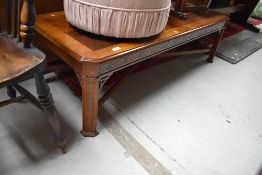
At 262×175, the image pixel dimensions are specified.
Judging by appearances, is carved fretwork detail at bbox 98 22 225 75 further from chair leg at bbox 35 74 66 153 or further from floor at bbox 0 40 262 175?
floor at bbox 0 40 262 175

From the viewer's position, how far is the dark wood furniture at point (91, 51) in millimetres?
1023

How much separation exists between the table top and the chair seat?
0.65ft

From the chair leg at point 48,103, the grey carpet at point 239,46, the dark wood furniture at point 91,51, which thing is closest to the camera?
the chair leg at point 48,103

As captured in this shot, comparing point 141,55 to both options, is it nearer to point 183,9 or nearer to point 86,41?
point 86,41

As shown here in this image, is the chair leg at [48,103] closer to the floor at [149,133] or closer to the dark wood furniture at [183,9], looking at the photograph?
the floor at [149,133]

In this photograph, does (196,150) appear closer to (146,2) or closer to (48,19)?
(146,2)

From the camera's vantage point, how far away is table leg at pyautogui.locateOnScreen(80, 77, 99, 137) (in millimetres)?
1053

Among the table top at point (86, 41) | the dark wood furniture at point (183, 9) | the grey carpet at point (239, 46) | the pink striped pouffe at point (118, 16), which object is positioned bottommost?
the grey carpet at point (239, 46)

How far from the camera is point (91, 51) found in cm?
105

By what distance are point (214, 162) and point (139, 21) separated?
827 mm

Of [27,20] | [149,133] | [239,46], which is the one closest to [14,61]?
[27,20]

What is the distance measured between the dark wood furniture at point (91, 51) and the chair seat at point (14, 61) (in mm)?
197

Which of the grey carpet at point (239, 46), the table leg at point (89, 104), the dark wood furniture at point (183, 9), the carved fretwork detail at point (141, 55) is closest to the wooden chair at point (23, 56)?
the table leg at point (89, 104)

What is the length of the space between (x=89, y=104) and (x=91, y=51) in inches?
10.3
